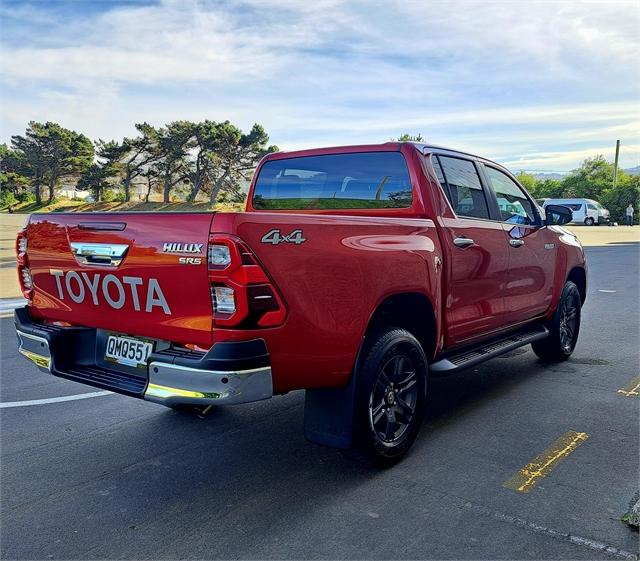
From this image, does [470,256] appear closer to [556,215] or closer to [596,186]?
[556,215]

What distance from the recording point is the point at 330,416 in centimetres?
341

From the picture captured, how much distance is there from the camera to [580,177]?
48156 millimetres

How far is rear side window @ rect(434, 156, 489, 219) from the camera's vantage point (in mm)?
4484

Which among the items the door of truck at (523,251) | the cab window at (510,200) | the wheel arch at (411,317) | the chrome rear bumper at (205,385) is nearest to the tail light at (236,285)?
the chrome rear bumper at (205,385)

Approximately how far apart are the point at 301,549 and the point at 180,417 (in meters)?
2.03

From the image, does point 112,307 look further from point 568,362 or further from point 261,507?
point 568,362

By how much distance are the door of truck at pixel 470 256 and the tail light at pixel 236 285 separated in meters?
1.69

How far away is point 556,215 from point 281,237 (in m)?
3.69

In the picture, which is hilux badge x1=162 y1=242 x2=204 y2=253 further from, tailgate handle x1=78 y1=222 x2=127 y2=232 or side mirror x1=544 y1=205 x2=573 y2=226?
side mirror x1=544 y1=205 x2=573 y2=226

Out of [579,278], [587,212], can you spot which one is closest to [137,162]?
[587,212]

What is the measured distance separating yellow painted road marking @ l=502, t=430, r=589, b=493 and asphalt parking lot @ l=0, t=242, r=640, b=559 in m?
0.02

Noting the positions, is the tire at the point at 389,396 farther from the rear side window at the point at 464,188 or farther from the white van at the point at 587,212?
the white van at the point at 587,212

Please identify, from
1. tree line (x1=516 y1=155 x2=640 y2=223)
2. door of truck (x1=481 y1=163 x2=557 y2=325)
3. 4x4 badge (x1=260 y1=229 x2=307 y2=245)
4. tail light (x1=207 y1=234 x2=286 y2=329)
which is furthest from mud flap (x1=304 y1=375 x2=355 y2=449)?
tree line (x1=516 y1=155 x2=640 y2=223)

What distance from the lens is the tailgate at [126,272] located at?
2.93 metres
